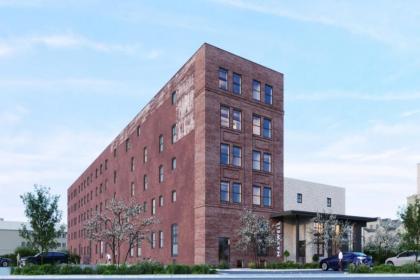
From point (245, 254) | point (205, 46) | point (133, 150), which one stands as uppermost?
point (205, 46)

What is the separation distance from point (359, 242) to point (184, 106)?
68.3 feet

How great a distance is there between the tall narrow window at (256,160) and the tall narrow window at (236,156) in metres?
1.72

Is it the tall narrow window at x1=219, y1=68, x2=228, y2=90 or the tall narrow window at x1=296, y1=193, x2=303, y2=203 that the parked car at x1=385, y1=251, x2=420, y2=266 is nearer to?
the tall narrow window at x1=296, y1=193, x2=303, y2=203

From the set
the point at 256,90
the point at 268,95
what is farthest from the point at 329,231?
the point at 256,90

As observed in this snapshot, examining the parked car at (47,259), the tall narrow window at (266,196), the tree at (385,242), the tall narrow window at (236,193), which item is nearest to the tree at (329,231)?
the tall narrow window at (266,196)

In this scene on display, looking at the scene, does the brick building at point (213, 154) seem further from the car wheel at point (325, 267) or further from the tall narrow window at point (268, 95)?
the car wheel at point (325, 267)

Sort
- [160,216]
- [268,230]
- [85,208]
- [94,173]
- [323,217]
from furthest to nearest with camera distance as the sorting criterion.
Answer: [85,208] → [94,173] → [160,216] → [323,217] → [268,230]

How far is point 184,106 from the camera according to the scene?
5356 centimetres

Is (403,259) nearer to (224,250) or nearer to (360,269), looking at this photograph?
(360,269)

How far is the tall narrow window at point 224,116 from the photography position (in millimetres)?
49375

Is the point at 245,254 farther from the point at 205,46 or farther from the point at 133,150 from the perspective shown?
the point at 133,150

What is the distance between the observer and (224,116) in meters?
49.6

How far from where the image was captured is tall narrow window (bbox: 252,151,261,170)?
2028 inches

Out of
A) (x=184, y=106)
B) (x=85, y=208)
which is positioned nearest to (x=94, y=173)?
(x=85, y=208)
